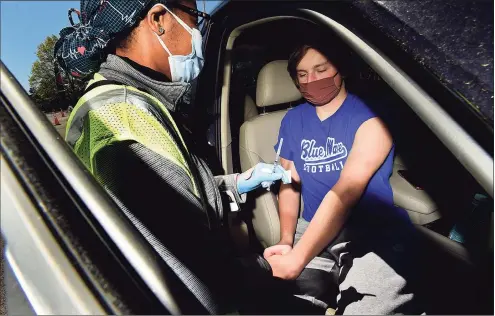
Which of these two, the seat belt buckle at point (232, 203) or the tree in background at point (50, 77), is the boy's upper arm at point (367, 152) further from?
the tree in background at point (50, 77)

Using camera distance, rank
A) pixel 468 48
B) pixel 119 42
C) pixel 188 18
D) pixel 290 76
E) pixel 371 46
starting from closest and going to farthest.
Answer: pixel 468 48, pixel 371 46, pixel 119 42, pixel 188 18, pixel 290 76

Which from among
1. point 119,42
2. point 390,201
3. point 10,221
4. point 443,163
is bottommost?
point 390,201

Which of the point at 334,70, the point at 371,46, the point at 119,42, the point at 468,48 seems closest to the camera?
the point at 468,48

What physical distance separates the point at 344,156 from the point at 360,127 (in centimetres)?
18

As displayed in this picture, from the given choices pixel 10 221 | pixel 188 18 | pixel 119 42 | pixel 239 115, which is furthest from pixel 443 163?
pixel 10 221

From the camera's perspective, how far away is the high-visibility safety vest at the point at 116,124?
86 cm

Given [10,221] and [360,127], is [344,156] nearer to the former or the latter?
[360,127]

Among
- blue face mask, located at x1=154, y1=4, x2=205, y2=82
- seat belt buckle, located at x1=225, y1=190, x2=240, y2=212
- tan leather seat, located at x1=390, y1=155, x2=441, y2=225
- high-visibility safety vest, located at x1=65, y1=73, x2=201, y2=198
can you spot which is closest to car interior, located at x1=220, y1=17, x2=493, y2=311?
tan leather seat, located at x1=390, y1=155, x2=441, y2=225

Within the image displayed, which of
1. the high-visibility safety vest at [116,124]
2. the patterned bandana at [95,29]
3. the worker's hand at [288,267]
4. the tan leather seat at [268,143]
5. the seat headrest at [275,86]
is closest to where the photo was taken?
the high-visibility safety vest at [116,124]

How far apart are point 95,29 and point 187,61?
42cm

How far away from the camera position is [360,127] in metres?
1.70

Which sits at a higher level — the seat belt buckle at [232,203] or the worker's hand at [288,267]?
the seat belt buckle at [232,203]

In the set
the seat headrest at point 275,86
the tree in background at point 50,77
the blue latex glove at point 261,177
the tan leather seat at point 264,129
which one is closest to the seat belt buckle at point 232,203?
the blue latex glove at point 261,177

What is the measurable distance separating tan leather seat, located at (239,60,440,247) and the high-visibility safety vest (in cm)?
114
